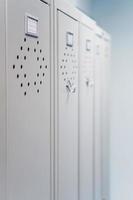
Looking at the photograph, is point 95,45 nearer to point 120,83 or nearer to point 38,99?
point 38,99

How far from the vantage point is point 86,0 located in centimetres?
325

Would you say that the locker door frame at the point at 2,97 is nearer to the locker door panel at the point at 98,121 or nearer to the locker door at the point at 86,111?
the locker door at the point at 86,111

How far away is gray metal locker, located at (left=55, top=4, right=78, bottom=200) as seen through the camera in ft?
4.23

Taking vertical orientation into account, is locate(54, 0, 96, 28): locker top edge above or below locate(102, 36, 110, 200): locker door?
above

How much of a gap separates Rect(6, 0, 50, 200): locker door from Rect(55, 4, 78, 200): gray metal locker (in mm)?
136

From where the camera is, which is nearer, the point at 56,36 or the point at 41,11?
the point at 41,11

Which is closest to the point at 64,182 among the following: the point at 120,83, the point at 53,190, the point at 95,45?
the point at 53,190

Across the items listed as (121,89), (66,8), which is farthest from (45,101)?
(121,89)

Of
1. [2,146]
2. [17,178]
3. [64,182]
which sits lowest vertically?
[64,182]

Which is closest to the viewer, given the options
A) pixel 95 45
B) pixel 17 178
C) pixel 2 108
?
pixel 2 108

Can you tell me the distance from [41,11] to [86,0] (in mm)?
2311

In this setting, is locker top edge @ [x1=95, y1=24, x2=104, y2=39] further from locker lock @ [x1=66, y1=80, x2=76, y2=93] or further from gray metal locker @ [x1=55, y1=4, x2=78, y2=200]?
locker lock @ [x1=66, y1=80, x2=76, y2=93]

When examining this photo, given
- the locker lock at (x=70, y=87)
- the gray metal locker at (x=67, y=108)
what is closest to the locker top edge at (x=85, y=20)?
the gray metal locker at (x=67, y=108)

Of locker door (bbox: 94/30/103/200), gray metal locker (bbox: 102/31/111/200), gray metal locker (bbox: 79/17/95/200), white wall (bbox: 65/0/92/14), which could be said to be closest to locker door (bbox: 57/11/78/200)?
gray metal locker (bbox: 79/17/95/200)
